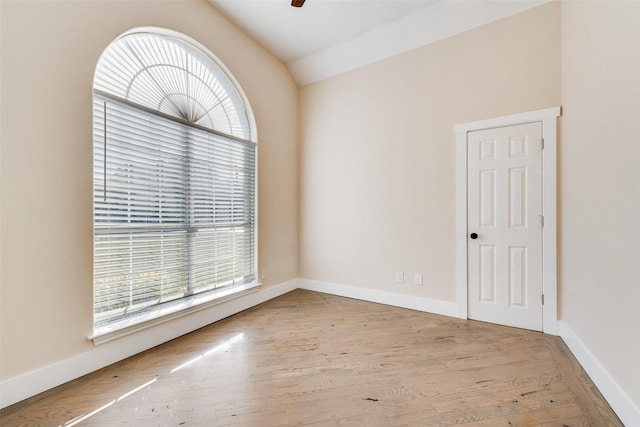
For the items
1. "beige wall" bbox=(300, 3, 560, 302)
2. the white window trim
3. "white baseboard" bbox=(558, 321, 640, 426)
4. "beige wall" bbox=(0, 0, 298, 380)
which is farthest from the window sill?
"white baseboard" bbox=(558, 321, 640, 426)

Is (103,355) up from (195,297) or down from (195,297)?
down

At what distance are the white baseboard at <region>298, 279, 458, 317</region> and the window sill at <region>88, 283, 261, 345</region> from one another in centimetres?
104

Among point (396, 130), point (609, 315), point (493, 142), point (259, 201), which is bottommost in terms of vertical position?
point (609, 315)

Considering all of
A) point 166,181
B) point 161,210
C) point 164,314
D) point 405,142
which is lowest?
point 164,314

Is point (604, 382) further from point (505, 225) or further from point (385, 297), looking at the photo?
point (385, 297)

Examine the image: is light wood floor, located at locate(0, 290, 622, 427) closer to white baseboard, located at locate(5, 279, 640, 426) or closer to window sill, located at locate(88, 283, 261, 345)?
white baseboard, located at locate(5, 279, 640, 426)

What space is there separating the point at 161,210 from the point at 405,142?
2.67 meters

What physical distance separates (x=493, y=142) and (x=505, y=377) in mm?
2074

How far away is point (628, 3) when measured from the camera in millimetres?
1407

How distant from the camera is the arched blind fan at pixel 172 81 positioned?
6.57 feet

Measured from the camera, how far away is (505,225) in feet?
8.23

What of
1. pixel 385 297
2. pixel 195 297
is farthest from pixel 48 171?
pixel 385 297

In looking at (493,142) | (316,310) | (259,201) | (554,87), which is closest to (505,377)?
(316,310)

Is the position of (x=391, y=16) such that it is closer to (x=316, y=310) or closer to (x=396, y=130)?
(x=396, y=130)
